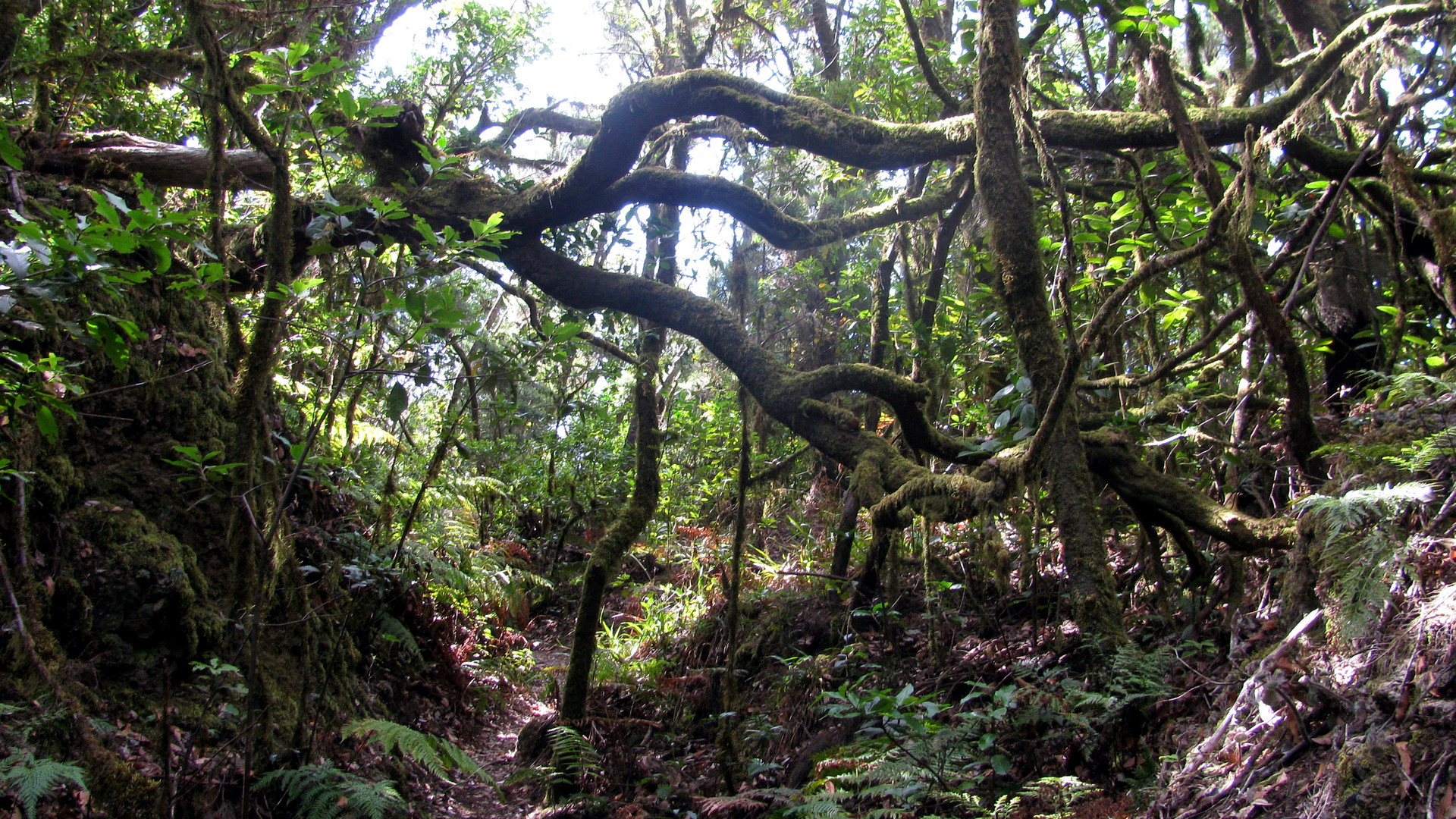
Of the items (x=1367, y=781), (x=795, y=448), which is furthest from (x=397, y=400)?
(x=795, y=448)

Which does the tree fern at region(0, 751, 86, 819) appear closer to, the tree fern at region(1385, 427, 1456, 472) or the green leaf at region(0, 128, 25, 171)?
the green leaf at region(0, 128, 25, 171)

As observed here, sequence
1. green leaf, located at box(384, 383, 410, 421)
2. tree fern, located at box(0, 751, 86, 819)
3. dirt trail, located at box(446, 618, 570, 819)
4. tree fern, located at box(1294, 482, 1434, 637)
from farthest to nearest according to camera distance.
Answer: dirt trail, located at box(446, 618, 570, 819) → green leaf, located at box(384, 383, 410, 421) → tree fern, located at box(0, 751, 86, 819) → tree fern, located at box(1294, 482, 1434, 637)

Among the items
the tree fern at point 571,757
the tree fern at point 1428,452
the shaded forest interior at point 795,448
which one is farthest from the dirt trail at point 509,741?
the tree fern at point 1428,452

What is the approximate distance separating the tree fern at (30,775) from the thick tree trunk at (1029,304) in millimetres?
3349

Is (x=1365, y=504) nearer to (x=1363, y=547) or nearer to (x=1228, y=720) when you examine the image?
(x=1363, y=547)

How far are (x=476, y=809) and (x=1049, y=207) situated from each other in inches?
213

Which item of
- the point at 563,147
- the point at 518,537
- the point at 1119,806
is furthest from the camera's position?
the point at 563,147

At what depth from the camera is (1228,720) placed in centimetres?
197

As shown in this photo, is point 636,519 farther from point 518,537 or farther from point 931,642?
point 518,537

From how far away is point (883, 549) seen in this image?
5309mm

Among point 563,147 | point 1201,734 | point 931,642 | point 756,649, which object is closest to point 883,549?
point 931,642

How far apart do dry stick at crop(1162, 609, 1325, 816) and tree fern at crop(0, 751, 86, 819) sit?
3051 mm

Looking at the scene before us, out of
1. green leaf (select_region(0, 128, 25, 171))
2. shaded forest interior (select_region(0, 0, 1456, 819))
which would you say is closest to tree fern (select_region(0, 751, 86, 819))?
shaded forest interior (select_region(0, 0, 1456, 819))

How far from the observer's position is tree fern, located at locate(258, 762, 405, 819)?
→ 2.79m
